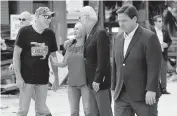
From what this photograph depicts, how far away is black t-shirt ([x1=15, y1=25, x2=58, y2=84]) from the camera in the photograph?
23.3ft

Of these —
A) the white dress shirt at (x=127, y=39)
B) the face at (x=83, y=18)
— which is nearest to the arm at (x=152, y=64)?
the white dress shirt at (x=127, y=39)

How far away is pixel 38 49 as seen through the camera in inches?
281

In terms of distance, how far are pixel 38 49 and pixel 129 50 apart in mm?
2430

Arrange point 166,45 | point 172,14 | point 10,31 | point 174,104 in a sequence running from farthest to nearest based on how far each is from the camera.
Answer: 1. point 172,14
2. point 10,31
3. point 166,45
4. point 174,104

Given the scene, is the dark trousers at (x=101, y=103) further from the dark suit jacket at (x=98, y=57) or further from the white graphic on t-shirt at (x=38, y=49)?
the white graphic on t-shirt at (x=38, y=49)

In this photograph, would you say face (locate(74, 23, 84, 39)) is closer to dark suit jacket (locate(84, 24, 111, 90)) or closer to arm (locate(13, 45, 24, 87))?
dark suit jacket (locate(84, 24, 111, 90))

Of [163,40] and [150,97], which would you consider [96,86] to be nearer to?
[150,97]

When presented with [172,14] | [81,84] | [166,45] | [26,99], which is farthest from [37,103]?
[172,14]

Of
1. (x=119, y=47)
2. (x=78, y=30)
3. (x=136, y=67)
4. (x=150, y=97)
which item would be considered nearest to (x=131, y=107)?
(x=150, y=97)

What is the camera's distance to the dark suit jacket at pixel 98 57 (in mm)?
6102

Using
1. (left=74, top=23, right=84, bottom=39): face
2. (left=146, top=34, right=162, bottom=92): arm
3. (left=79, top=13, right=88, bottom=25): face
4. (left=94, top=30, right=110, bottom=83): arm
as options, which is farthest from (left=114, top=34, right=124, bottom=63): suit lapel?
(left=74, top=23, right=84, bottom=39): face

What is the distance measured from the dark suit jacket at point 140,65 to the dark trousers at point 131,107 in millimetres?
67

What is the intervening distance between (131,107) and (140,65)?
53cm

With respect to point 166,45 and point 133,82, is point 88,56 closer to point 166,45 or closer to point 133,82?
point 133,82
